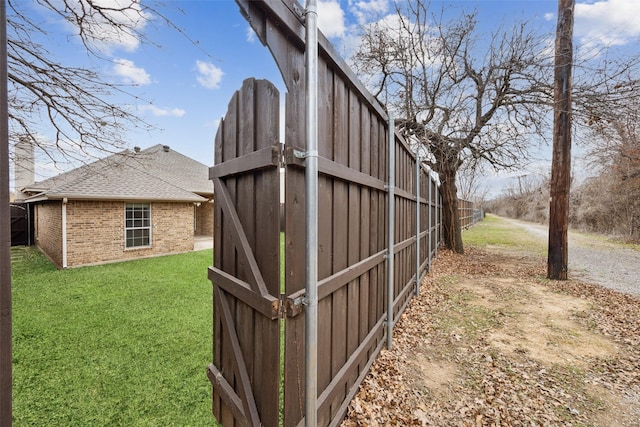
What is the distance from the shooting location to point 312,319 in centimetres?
160

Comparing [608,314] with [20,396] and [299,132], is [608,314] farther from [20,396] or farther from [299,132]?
[20,396]

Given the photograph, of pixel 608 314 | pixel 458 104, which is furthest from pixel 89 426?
pixel 458 104

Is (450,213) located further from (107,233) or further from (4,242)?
(107,233)

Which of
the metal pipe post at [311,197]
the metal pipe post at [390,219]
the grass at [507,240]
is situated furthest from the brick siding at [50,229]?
the grass at [507,240]

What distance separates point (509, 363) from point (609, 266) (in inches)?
331

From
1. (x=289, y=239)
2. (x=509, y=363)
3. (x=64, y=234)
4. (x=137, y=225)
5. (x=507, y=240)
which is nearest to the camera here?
(x=289, y=239)

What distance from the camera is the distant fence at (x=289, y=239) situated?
5.14 feet

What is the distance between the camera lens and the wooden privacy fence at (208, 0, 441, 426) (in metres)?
1.56

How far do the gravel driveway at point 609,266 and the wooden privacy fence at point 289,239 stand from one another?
23.1ft

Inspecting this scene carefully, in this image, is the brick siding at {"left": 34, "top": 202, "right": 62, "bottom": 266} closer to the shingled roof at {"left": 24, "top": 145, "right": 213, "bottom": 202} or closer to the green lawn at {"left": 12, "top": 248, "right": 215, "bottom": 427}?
the shingled roof at {"left": 24, "top": 145, "right": 213, "bottom": 202}

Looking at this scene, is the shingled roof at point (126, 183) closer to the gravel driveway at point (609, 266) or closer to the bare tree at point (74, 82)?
the bare tree at point (74, 82)

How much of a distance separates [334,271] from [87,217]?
9928 mm

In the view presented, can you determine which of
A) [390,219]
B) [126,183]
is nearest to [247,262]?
[390,219]

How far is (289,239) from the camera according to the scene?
1550mm
